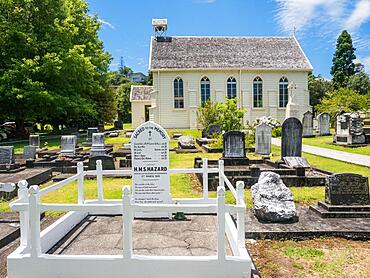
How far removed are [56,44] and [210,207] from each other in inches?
1123

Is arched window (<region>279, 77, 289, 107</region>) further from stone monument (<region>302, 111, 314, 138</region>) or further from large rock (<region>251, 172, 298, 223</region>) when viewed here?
large rock (<region>251, 172, 298, 223</region>)

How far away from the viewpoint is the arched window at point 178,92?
36.0 metres

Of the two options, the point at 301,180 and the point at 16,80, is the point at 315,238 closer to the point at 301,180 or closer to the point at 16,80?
the point at 301,180

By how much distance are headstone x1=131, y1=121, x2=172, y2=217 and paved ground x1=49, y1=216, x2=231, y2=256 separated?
550mm

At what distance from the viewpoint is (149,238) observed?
5.47 metres

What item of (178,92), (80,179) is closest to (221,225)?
(80,179)

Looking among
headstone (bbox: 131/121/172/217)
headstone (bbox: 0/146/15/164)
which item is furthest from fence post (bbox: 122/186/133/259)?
headstone (bbox: 0/146/15/164)

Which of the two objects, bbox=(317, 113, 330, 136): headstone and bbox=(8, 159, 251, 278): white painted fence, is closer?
bbox=(8, 159, 251, 278): white painted fence

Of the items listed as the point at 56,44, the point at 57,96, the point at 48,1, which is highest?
the point at 48,1

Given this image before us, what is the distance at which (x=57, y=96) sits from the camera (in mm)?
27484

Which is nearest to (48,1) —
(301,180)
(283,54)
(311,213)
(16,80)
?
(16,80)

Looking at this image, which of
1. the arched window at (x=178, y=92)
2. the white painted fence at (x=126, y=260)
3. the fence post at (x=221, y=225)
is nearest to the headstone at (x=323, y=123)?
the arched window at (x=178, y=92)

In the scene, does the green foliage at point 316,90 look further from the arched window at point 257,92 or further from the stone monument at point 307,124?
the stone monument at point 307,124

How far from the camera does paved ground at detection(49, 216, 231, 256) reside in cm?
495
